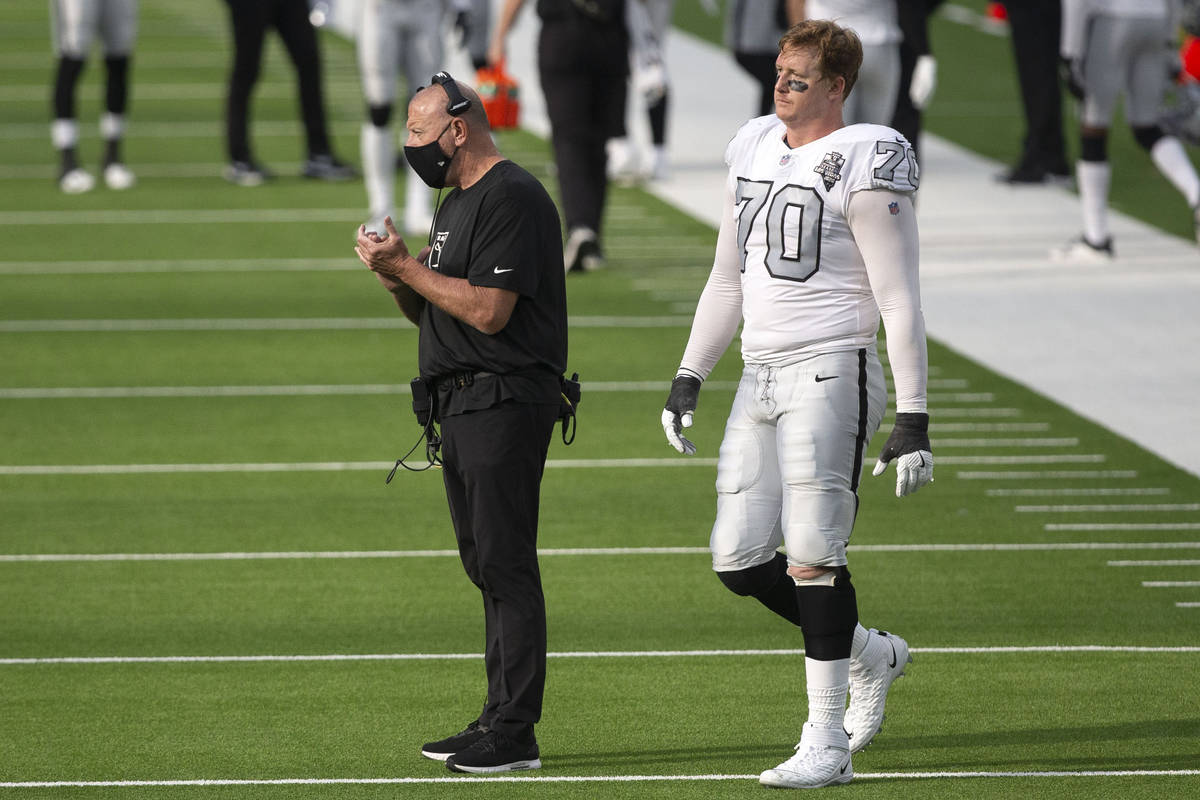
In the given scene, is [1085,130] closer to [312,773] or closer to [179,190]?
[179,190]

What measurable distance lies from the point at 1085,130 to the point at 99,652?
803cm

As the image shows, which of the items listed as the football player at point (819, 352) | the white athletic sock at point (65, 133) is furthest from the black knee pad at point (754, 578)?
the white athletic sock at point (65, 133)

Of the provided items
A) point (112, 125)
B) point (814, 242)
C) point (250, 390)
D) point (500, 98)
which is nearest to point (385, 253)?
point (814, 242)

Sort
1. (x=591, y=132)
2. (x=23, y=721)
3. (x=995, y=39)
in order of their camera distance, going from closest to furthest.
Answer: (x=23, y=721) < (x=591, y=132) < (x=995, y=39)

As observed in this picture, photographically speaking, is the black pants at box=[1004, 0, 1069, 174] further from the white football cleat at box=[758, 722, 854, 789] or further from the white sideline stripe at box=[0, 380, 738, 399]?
the white football cleat at box=[758, 722, 854, 789]

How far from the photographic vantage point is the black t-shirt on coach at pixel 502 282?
206 inches

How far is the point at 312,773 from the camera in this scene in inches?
213

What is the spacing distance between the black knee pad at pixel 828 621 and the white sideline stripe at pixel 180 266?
8720 millimetres

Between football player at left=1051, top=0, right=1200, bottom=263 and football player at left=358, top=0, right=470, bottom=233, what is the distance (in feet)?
12.9

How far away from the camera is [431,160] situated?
207 inches

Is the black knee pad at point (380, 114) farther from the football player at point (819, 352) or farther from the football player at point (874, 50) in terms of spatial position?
the football player at point (819, 352)

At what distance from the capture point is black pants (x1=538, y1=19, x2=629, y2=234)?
1234 centimetres

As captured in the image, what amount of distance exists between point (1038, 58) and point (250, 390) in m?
7.71

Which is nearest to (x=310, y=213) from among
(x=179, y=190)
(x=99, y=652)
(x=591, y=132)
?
(x=179, y=190)
